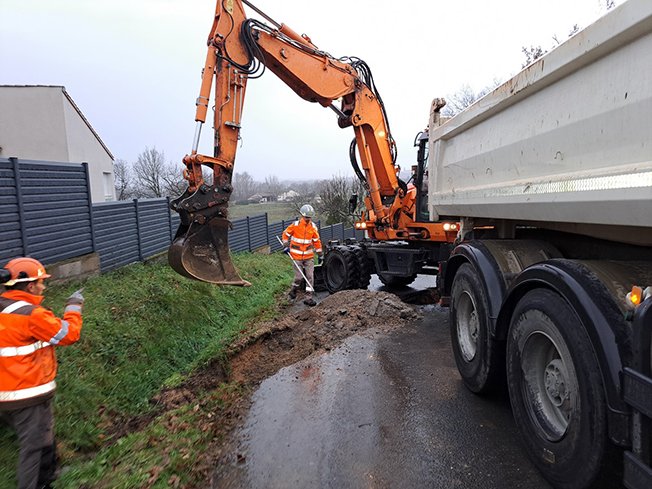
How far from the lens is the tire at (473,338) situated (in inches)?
121

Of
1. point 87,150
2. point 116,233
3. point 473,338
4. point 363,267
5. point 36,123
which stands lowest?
point 363,267

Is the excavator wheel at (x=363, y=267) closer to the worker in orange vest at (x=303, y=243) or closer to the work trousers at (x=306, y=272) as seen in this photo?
the worker in orange vest at (x=303, y=243)

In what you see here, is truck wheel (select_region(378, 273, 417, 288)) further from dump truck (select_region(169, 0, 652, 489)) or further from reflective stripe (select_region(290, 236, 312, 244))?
dump truck (select_region(169, 0, 652, 489))

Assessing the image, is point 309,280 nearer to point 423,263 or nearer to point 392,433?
point 423,263

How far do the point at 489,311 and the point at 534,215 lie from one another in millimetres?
768

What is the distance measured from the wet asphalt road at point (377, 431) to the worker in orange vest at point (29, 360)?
3.85 feet

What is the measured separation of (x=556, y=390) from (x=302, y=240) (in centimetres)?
680

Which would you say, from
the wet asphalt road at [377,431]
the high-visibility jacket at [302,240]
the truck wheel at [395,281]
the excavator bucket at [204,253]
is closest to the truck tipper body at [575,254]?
the wet asphalt road at [377,431]

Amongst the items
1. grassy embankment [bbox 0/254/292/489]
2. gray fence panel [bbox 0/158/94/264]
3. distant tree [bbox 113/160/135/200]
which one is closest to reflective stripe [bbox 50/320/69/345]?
grassy embankment [bbox 0/254/292/489]

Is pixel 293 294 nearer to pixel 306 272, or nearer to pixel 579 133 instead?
pixel 306 272

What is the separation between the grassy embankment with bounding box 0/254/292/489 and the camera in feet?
9.07

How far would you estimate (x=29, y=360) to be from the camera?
8.55ft

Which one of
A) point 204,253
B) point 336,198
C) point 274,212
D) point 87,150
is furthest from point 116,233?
point 274,212

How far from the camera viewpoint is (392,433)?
9.68ft
